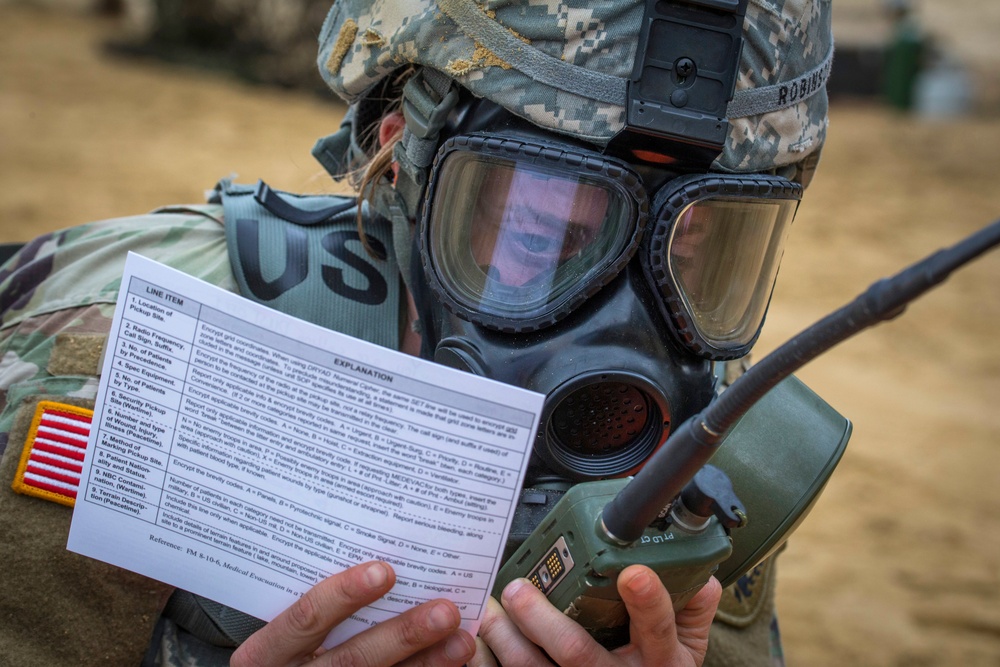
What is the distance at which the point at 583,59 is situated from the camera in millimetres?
1571

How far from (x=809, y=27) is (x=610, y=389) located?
72 centimetres

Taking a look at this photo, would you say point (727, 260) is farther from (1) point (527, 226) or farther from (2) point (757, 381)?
(2) point (757, 381)

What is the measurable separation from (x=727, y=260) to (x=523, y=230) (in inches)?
14.2

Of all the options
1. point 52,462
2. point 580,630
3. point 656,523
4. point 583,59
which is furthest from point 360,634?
point 583,59

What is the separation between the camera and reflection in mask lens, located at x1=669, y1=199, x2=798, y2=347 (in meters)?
1.61

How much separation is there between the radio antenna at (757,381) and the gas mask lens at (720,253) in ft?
1.55

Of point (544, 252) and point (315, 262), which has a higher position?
point (544, 252)

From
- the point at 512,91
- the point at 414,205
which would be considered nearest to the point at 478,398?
the point at 512,91

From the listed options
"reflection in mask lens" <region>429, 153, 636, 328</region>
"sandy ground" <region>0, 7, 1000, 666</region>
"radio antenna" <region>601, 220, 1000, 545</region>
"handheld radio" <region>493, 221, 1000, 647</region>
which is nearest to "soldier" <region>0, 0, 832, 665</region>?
"reflection in mask lens" <region>429, 153, 636, 328</region>

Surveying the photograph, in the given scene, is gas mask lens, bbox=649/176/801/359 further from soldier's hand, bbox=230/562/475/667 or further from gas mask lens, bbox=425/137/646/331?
soldier's hand, bbox=230/562/475/667

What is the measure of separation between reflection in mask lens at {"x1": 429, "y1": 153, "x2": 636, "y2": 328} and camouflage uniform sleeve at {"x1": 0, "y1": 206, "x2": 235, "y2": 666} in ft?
1.57

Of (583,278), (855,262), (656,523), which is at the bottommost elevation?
(855,262)

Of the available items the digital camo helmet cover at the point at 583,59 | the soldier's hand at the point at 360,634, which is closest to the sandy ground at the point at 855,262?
the digital camo helmet cover at the point at 583,59

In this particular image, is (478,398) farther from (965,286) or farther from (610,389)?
(965,286)
